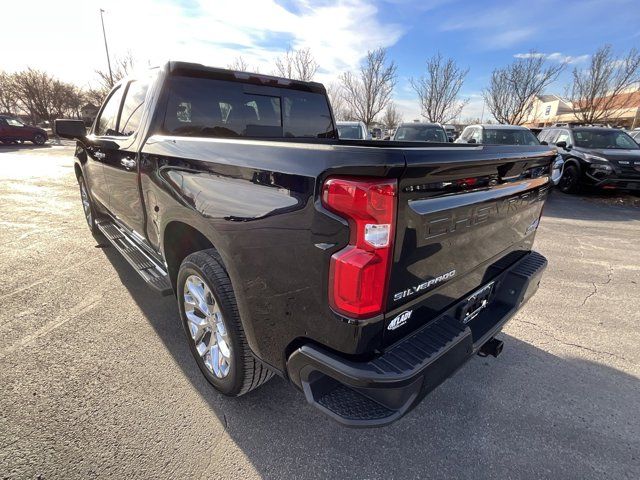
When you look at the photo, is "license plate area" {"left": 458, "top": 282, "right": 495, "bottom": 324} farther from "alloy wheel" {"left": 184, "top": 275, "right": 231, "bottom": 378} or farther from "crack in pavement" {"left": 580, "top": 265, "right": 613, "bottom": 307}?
"crack in pavement" {"left": 580, "top": 265, "right": 613, "bottom": 307}

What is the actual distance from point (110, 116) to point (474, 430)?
4480 millimetres

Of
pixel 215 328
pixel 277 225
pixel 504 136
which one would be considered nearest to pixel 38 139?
pixel 504 136

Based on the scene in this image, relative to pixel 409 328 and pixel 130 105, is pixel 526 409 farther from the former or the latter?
pixel 130 105

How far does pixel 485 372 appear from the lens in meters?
2.57

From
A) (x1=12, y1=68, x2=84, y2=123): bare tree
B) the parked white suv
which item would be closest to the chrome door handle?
the parked white suv

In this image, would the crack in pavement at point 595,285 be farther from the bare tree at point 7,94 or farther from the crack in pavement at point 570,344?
the bare tree at point 7,94

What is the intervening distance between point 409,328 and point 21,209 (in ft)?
28.1

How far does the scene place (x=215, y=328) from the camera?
2.22m

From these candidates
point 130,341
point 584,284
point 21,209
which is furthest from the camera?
point 21,209

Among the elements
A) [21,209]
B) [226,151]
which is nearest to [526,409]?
[226,151]

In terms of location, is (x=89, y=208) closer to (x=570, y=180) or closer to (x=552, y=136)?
(x=570, y=180)

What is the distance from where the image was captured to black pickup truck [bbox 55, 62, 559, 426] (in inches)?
51.8

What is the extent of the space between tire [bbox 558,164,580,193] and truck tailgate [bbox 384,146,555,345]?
890 cm

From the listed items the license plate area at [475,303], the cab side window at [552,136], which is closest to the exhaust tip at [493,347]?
the license plate area at [475,303]
